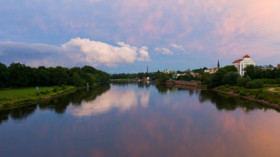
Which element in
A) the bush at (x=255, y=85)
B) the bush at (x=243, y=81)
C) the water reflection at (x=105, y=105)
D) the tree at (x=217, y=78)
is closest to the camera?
the water reflection at (x=105, y=105)

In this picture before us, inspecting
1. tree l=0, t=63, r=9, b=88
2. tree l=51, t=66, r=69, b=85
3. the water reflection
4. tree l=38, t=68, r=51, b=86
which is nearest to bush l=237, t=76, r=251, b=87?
the water reflection

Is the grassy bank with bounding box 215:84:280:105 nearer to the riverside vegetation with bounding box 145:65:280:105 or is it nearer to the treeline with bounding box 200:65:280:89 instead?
the riverside vegetation with bounding box 145:65:280:105

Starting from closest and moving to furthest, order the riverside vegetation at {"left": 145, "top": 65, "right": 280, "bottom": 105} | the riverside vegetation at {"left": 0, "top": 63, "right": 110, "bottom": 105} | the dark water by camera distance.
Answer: the dark water
the riverside vegetation at {"left": 0, "top": 63, "right": 110, "bottom": 105}
the riverside vegetation at {"left": 145, "top": 65, "right": 280, "bottom": 105}

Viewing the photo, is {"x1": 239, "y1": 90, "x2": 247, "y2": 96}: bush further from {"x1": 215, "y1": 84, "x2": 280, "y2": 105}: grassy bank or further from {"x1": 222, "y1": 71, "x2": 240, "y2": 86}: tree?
{"x1": 222, "y1": 71, "x2": 240, "y2": 86}: tree

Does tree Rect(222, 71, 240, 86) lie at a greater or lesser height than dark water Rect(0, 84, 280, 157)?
greater

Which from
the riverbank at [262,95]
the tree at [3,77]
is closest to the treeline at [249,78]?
the riverbank at [262,95]

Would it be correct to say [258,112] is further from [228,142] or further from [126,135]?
[126,135]

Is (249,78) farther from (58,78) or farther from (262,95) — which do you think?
(58,78)

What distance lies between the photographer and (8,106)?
841 inches

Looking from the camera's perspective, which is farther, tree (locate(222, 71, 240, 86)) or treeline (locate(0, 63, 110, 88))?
tree (locate(222, 71, 240, 86))

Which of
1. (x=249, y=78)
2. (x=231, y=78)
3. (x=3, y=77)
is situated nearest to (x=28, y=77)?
(x=3, y=77)

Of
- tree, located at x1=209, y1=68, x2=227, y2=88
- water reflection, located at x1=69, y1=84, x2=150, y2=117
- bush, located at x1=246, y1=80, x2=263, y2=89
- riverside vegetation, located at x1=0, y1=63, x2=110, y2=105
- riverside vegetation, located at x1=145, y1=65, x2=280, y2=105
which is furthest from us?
tree, located at x1=209, y1=68, x2=227, y2=88

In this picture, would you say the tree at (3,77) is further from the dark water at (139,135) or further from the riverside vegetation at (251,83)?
the riverside vegetation at (251,83)

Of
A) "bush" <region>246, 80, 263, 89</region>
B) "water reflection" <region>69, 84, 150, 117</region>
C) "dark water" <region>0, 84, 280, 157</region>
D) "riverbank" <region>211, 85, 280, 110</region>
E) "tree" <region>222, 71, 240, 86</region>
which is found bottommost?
"dark water" <region>0, 84, 280, 157</region>
